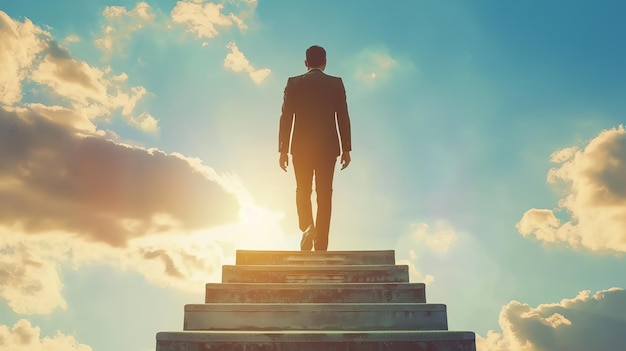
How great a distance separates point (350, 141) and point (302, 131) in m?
0.85

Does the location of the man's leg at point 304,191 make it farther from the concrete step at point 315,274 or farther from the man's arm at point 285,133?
the concrete step at point 315,274

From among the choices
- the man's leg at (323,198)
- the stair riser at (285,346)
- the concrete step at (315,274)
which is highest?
the man's leg at (323,198)

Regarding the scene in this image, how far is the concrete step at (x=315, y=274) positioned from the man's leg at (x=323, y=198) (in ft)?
4.46

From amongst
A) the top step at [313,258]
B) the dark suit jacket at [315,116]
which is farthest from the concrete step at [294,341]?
the dark suit jacket at [315,116]

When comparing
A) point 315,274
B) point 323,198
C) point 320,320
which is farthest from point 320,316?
point 323,198

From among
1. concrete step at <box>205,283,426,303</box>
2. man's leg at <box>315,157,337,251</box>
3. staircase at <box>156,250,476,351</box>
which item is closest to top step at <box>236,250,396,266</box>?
staircase at <box>156,250,476,351</box>

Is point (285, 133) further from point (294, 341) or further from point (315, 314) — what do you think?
point (294, 341)

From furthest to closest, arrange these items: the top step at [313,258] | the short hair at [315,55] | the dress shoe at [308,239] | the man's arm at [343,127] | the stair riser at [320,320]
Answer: the short hair at [315,55] < the man's arm at [343,127] < the dress shoe at [308,239] < the top step at [313,258] < the stair riser at [320,320]

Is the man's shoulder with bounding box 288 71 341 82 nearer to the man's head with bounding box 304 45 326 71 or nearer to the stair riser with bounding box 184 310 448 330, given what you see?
the man's head with bounding box 304 45 326 71

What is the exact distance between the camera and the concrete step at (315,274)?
7969 millimetres

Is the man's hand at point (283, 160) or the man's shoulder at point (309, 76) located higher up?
the man's shoulder at point (309, 76)

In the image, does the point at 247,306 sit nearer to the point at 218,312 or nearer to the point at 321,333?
the point at 218,312

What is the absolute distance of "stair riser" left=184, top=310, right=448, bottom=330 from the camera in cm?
685

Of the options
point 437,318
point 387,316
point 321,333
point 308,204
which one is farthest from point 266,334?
point 308,204
